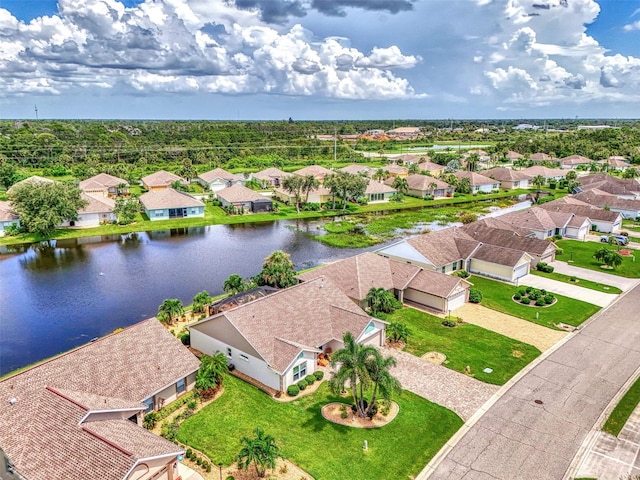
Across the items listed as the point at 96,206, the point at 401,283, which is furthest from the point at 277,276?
the point at 96,206

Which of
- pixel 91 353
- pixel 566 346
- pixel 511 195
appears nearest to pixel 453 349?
pixel 566 346

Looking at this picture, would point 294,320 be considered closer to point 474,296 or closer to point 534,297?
point 474,296

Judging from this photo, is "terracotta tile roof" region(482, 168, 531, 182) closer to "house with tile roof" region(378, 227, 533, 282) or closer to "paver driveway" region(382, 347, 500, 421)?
"house with tile roof" region(378, 227, 533, 282)

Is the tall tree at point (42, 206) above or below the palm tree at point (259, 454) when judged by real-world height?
above

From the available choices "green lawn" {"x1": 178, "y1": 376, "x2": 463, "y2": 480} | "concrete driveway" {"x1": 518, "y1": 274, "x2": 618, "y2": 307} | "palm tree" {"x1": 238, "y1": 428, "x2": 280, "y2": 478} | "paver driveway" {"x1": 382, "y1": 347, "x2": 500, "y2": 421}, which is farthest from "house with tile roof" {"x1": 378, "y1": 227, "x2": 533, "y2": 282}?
"palm tree" {"x1": 238, "y1": 428, "x2": 280, "y2": 478}

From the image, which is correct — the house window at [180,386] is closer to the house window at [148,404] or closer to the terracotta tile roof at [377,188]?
the house window at [148,404]

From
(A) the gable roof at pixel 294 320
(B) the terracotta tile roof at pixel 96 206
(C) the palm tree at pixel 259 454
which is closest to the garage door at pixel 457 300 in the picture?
(A) the gable roof at pixel 294 320
